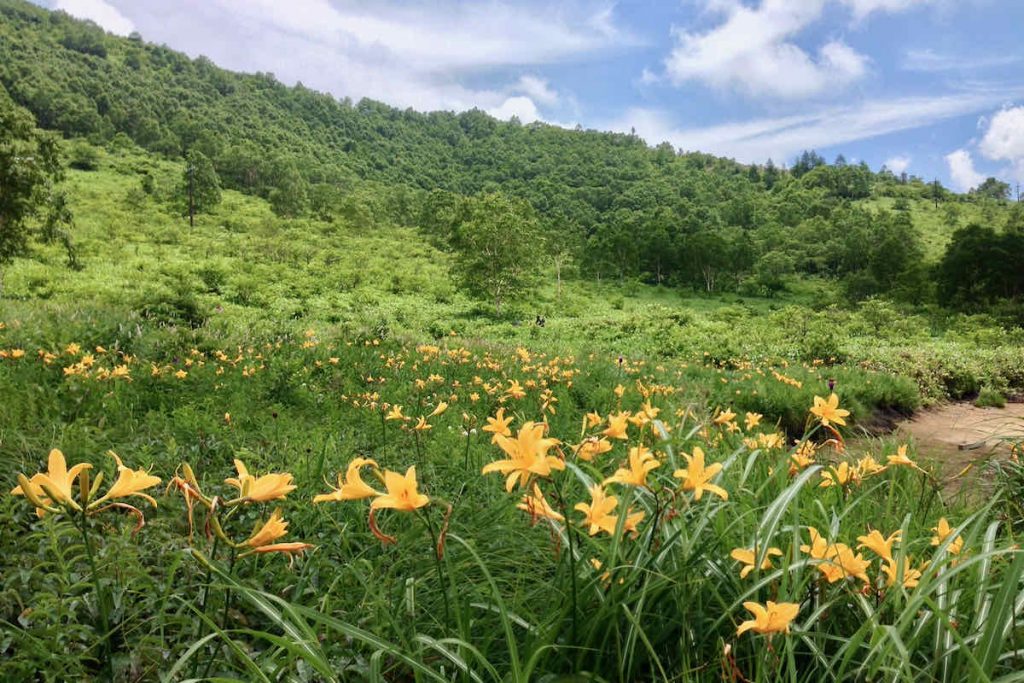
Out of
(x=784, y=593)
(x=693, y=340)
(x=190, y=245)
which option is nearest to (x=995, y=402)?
(x=693, y=340)

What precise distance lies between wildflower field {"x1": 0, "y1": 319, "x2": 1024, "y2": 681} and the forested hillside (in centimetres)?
3687

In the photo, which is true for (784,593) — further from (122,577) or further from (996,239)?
(996,239)

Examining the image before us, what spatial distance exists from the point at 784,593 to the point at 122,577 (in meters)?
1.65

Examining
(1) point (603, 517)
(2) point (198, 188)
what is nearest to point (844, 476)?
(1) point (603, 517)

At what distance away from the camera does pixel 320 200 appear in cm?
5566

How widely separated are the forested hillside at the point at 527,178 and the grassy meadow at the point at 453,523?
34899 mm

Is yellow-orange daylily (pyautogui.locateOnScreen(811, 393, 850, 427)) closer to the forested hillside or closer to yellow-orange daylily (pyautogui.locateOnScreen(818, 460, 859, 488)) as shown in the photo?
yellow-orange daylily (pyautogui.locateOnScreen(818, 460, 859, 488))

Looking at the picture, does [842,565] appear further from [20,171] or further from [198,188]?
[198,188]

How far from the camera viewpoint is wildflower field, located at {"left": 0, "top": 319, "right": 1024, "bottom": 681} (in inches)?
35.1

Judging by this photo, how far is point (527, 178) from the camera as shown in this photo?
105062 mm

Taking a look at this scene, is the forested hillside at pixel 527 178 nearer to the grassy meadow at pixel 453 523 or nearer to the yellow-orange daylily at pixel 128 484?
the grassy meadow at pixel 453 523

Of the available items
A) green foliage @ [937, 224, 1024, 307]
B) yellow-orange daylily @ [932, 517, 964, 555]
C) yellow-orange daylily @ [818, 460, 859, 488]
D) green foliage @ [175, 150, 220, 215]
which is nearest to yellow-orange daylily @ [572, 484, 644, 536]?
yellow-orange daylily @ [932, 517, 964, 555]

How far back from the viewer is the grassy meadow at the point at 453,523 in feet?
3.08

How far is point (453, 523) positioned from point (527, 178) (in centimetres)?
10838
